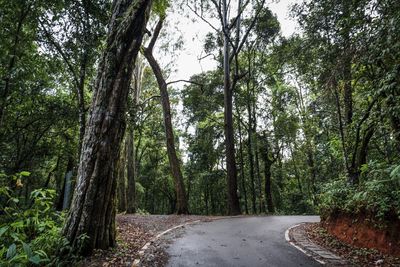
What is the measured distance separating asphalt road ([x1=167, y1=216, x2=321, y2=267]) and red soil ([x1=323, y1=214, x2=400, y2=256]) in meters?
1.57

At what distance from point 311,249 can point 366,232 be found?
1.34 m

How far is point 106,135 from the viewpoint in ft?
19.7

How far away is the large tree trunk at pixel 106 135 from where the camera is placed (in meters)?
5.61

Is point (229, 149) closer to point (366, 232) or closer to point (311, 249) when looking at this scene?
point (311, 249)

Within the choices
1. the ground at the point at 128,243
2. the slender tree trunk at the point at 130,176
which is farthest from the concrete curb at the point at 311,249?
the slender tree trunk at the point at 130,176

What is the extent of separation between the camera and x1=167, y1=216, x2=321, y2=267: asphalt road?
5.51 metres

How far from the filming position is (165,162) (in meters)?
33.9

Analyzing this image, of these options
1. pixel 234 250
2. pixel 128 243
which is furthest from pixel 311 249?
pixel 128 243

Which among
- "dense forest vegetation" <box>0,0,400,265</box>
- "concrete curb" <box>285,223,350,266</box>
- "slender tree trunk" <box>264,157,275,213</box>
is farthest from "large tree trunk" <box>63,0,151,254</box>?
"slender tree trunk" <box>264,157,275,213</box>

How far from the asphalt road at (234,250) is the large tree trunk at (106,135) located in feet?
5.63

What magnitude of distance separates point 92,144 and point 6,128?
25.7ft

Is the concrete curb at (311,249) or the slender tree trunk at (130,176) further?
the slender tree trunk at (130,176)

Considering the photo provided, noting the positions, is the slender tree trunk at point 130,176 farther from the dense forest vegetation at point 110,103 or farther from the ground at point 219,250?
the ground at point 219,250

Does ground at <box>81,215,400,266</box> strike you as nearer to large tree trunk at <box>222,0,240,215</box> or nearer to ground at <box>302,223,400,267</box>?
ground at <box>302,223,400,267</box>
